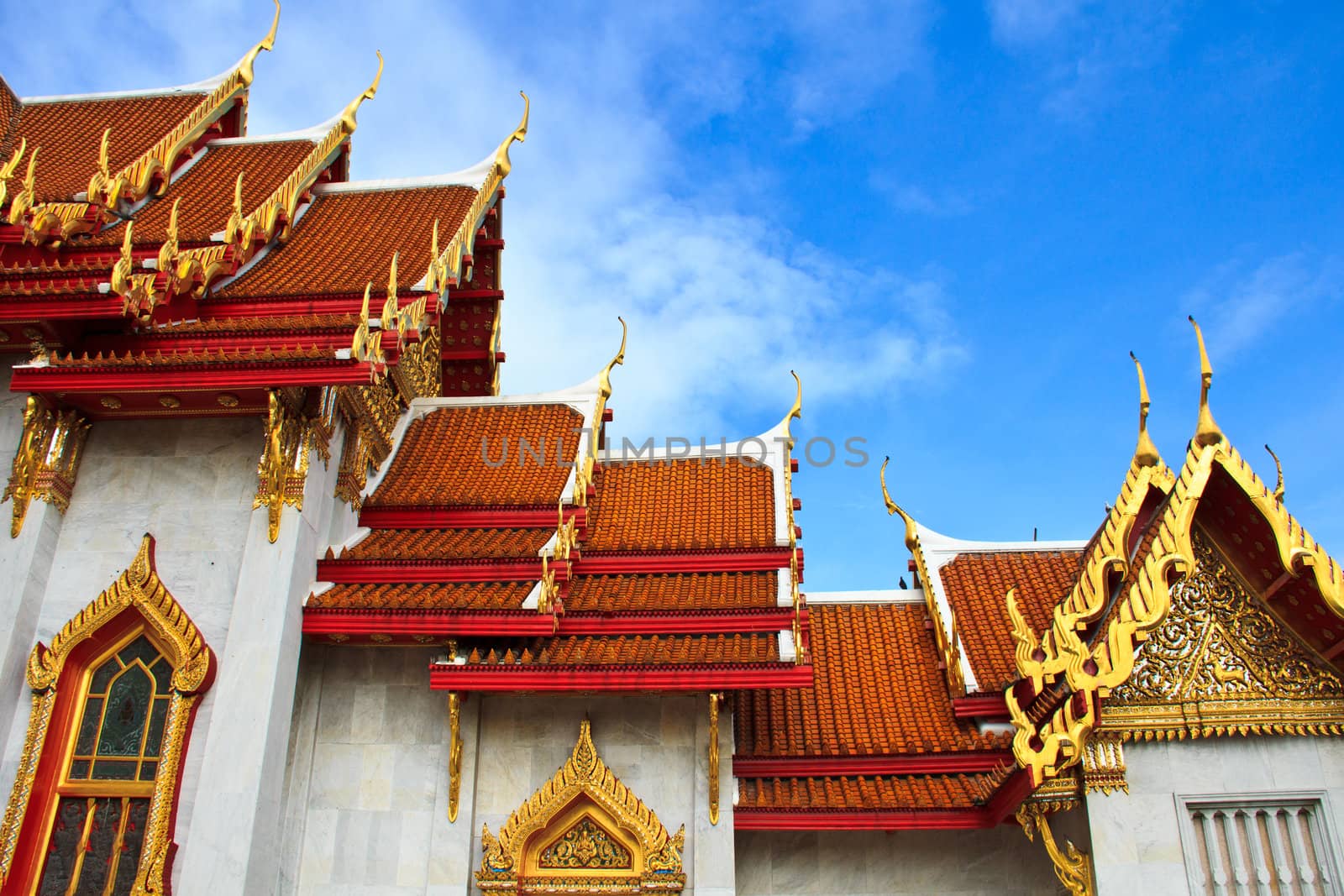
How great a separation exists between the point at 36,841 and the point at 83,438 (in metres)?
3.47

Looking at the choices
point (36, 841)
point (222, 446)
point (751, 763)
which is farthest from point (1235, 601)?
point (36, 841)

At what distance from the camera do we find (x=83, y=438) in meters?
10.2

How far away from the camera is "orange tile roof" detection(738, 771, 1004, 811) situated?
9703mm

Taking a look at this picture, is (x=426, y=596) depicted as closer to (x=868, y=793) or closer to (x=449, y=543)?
(x=449, y=543)

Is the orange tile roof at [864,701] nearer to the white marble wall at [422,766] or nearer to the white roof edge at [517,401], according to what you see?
the white marble wall at [422,766]

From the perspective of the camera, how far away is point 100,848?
884 cm

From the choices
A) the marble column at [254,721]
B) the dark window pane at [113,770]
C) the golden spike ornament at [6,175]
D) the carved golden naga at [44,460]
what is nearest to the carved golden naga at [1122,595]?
→ the marble column at [254,721]

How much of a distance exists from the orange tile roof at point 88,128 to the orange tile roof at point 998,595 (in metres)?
10.7

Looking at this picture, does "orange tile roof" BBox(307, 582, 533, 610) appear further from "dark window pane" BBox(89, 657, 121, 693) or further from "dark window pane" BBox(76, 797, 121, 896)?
"dark window pane" BBox(76, 797, 121, 896)

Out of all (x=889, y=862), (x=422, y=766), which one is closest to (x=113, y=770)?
(x=422, y=766)

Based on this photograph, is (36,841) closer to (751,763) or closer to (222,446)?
(222,446)

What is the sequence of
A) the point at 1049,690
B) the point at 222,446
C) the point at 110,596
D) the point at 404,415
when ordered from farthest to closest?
the point at 404,415, the point at 222,446, the point at 110,596, the point at 1049,690

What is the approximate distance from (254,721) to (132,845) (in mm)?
1299

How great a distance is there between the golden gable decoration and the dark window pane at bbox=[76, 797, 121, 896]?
284cm
